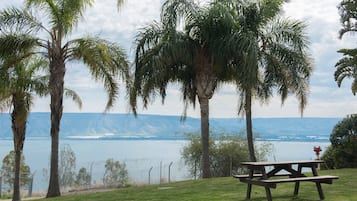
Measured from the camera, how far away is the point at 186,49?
17188mm

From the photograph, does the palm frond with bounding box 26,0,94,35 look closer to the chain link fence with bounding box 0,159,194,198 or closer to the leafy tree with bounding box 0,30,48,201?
the leafy tree with bounding box 0,30,48,201

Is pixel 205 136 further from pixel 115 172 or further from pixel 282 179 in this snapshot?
pixel 282 179

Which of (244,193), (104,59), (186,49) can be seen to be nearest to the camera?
(244,193)

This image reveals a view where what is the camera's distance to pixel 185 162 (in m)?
26.8

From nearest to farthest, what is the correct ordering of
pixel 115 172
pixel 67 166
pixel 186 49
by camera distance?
pixel 186 49 → pixel 115 172 → pixel 67 166

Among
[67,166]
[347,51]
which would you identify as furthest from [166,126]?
[347,51]

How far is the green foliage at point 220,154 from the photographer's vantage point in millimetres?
25672

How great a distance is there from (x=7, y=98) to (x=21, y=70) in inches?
62.8

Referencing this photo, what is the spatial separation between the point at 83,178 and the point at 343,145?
1268 centimetres

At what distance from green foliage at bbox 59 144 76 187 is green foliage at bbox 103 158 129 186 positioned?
6.50 ft

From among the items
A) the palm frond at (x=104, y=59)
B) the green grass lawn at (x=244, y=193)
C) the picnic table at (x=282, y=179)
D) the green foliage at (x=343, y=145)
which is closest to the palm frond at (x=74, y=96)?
the palm frond at (x=104, y=59)

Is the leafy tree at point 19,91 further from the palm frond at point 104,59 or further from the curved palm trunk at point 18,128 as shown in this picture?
the palm frond at point 104,59

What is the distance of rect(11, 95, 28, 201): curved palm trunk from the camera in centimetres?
1848

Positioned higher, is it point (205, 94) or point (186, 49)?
point (186, 49)
